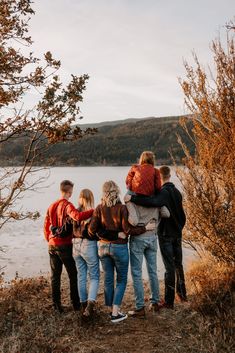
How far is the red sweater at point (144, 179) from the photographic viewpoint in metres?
5.83

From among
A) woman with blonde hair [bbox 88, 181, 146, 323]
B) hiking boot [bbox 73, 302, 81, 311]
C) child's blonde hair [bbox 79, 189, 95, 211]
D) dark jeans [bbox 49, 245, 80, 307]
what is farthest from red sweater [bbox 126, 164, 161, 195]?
hiking boot [bbox 73, 302, 81, 311]

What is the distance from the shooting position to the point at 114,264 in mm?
5895

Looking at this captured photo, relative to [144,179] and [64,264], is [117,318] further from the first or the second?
[144,179]

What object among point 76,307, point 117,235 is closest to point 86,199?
point 117,235

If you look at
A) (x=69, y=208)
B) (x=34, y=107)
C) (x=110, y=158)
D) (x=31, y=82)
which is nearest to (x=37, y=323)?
(x=69, y=208)

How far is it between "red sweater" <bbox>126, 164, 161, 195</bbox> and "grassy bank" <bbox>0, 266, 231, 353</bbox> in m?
1.89

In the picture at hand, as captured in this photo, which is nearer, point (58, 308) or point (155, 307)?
point (155, 307)

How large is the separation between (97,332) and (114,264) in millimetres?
959

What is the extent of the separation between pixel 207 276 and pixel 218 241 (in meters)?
0.85

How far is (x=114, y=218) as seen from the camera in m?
5.65

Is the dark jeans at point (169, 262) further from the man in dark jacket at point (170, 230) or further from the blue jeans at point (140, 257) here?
the blue jeans at point (140, 257)

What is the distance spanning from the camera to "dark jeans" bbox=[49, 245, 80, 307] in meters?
6.22

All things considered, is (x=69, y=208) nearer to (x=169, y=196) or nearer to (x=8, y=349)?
(x=169, y=196)

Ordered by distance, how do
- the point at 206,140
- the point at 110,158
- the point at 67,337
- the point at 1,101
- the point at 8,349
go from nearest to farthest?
the point at 8,349 → the point at 67,337 → the point at 1,101 → the point at 206,140 → the point at 110,158
